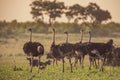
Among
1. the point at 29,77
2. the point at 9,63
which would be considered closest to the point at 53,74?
the point at 29,77

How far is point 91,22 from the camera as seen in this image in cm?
745

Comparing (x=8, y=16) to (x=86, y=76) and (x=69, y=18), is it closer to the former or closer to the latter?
(x=69, y=18)

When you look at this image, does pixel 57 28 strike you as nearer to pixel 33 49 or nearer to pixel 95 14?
pixel 33 49

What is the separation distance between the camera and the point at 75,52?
7.68m

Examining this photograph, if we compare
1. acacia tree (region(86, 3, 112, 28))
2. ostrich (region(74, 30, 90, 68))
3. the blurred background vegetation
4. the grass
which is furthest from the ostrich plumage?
acacia tree (region(86, 3, 112, 28))

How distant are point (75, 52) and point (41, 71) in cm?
64

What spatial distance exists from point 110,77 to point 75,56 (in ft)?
2.63

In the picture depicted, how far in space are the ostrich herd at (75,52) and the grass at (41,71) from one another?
0.10 meters

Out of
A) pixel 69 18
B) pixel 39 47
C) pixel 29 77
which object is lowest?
pixel 29 77

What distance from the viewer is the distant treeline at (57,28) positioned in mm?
7523

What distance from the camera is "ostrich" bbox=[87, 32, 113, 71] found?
24.2 feet

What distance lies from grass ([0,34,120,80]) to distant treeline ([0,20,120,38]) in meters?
0.09

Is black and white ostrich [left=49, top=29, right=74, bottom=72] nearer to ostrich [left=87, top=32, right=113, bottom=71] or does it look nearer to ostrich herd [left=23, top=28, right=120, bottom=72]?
ostrich herd [left=23, top=28, right=120, bottom=72]

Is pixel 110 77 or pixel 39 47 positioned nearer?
pixel 110 77
